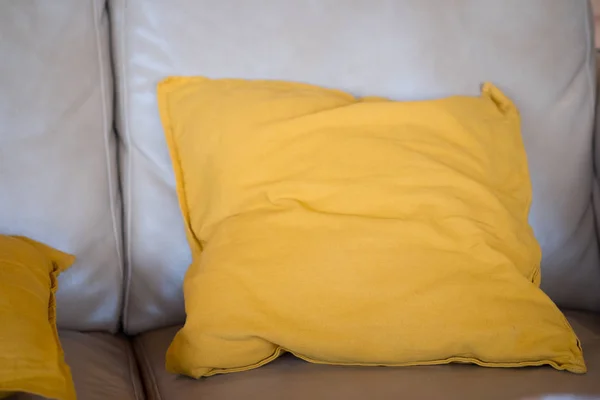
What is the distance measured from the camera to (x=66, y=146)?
0.94m

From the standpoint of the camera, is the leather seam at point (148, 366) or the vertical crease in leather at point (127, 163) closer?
the leather seam at point (148, 366)

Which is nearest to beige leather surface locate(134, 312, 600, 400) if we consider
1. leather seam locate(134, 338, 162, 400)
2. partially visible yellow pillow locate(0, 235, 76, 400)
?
leather seam locate(134, 338, 162, 400)

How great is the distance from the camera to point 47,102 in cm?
93

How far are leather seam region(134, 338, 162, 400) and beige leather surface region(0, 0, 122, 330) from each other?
0.18 feet

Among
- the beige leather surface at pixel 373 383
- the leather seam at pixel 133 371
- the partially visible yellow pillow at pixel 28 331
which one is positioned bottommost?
the leather seam at pixel 133 371

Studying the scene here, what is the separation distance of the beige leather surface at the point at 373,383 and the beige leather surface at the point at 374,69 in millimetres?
258

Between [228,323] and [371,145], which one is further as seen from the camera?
[371,145]

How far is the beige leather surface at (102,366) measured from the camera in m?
0.77

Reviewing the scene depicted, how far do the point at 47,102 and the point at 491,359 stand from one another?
2.39 ft

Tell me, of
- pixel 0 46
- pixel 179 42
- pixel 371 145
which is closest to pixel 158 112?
pixel 179 42

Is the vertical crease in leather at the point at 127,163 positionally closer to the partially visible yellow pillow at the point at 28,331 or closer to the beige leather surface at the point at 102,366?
the beige leather surface at the point at 102,366

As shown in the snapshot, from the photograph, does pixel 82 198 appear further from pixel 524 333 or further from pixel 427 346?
pixel 524 333

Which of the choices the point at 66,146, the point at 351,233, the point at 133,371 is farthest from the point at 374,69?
the point at 133,371

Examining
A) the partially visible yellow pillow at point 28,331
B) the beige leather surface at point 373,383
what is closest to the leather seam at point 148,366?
the beige leather surface at point 373,383
